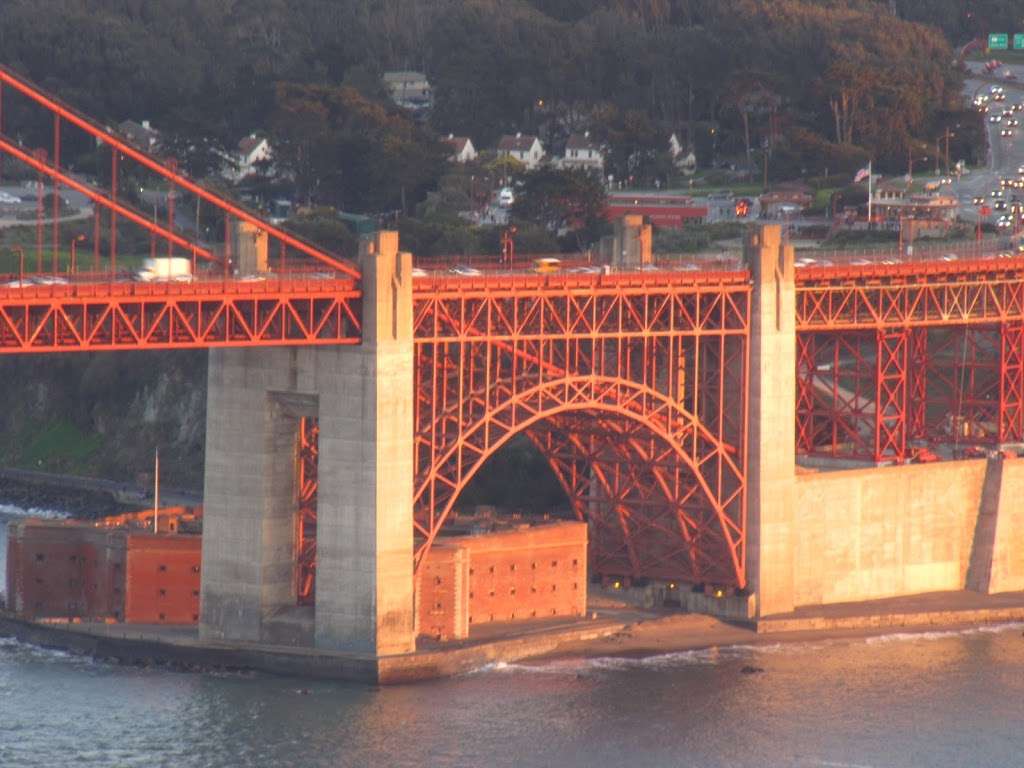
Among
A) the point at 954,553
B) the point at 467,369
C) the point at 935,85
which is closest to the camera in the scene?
the point at 467,369

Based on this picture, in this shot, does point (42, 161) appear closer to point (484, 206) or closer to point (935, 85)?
point (484, 206)

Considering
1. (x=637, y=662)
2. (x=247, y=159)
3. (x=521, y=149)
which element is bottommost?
(x=637, y=662)

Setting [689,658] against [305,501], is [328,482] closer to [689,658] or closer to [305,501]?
[305,501]

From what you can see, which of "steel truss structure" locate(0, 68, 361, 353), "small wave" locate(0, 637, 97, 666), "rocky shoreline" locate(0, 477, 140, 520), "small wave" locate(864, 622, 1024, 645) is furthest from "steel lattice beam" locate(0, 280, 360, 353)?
"rocky shoreline" locate(0, 477, 140, 520)

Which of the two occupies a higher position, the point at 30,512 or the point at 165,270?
the point at 165,270

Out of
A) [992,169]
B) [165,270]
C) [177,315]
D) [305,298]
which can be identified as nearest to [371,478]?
[305,298]

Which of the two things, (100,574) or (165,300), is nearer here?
(165,300)

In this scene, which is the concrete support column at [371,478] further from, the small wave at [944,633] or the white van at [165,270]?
the small wave at [944,633]

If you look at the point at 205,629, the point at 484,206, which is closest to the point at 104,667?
the point at 205,629
